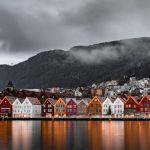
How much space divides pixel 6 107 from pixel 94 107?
34.2 metres

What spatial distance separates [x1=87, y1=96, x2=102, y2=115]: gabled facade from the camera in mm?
→ 165000

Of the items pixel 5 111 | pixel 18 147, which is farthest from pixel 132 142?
pixel 5 111

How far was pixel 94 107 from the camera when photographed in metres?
166

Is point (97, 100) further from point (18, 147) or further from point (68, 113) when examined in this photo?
point (18, 147)

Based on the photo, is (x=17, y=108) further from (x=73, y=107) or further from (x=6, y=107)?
(x=73, y=107)

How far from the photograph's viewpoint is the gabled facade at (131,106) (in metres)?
160

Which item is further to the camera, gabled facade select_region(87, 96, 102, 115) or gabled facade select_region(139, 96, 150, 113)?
gabled facade select_region(87, 96, 102, 115)

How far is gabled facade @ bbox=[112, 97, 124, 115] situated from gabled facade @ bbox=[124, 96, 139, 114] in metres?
1.65

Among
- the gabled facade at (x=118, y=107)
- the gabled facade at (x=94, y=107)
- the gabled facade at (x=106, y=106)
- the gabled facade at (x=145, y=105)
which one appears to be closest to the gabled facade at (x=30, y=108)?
the gabled facade at (x=94, y=107)

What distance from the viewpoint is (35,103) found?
6811 inches

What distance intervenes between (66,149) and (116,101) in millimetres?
116440

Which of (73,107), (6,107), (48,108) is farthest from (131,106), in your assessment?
(6,107)

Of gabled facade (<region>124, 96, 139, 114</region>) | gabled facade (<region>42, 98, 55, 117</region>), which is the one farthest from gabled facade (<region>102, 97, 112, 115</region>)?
gabled facade (<region>42, 98, 55, 117</region>)

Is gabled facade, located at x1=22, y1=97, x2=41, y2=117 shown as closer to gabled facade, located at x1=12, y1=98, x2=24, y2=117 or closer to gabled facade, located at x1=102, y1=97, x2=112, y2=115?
gabled facade, located at x1=12, y1=98, x2=24, y2=117
